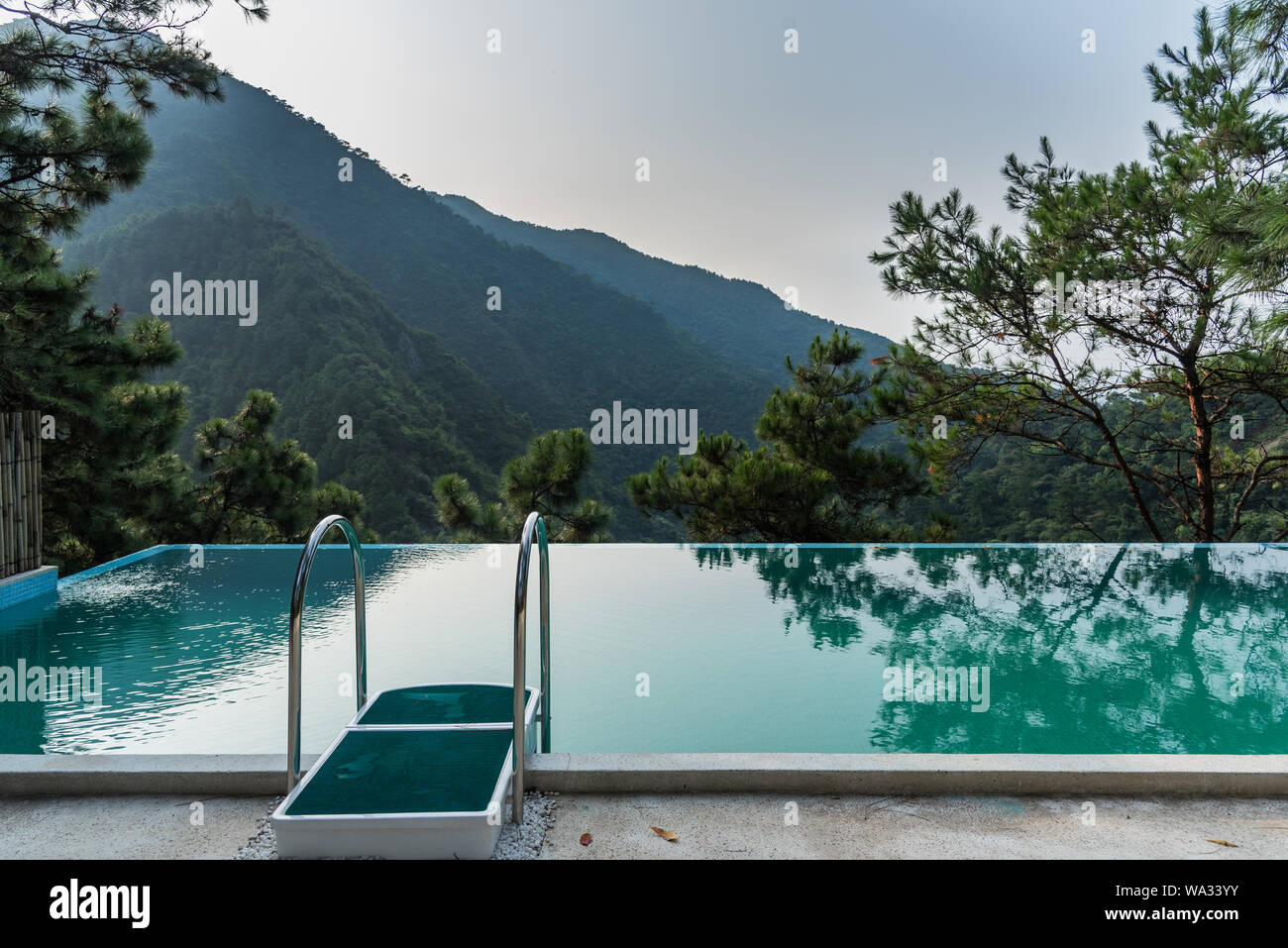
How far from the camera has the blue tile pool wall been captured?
4.61 m

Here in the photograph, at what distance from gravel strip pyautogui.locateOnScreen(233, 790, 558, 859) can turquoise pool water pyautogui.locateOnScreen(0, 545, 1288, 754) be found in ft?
3.12

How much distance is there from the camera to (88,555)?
771 cm

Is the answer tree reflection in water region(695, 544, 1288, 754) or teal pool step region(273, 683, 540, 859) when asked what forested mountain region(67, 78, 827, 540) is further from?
teal pool step region(273, 683, 540, 859)

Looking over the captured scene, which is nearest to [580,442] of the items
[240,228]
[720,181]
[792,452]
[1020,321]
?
[792,452]

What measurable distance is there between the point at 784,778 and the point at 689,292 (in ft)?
80.8

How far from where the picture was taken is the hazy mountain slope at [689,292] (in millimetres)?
24531

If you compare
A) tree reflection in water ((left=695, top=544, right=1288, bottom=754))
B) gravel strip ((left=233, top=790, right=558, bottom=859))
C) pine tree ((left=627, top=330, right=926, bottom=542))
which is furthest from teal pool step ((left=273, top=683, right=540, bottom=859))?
pine tree ((left=627, top=330, right=926, bottom=542))

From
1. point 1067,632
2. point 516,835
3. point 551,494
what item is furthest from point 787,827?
point 551,494

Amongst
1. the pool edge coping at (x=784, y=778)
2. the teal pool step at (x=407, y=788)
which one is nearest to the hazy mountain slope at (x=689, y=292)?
the teal pool step at (x=407, y=788)

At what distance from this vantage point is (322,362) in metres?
16.4

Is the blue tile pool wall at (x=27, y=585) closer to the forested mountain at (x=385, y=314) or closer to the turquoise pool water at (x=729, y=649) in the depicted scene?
the turquoise pool water at (x=729, y=649)

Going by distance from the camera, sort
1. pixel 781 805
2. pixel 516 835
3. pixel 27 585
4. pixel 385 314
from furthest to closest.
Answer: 1. pixel 385 314
2. pixel 27 585
3. pixel 781 805
4. pixel 516 835

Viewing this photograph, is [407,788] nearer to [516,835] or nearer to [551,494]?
[516,835]

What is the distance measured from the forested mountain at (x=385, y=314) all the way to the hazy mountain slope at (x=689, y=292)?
17cm
